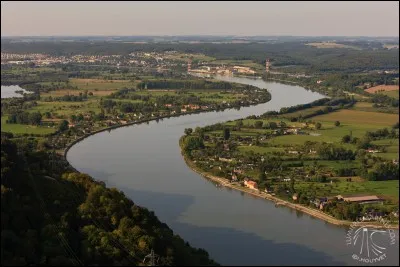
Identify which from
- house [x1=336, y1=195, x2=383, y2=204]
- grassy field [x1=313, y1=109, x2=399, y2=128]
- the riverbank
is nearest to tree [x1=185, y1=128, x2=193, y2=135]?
the riverbank

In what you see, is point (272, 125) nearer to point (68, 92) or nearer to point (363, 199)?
point (363, 199)

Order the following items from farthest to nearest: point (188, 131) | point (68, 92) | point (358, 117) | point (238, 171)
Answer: point (68, 92)
point (358, 117)
point (188, 131)
point (238, 171)

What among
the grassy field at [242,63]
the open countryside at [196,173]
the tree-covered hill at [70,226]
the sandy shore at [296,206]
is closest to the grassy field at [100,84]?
the open countryside at [196,173]

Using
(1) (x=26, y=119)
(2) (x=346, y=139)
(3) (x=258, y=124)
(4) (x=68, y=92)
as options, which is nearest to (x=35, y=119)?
(1) (x=26, y=119)

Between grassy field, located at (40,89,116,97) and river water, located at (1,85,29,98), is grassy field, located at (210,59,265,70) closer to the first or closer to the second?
grassy field, located at (40,89,116,97)

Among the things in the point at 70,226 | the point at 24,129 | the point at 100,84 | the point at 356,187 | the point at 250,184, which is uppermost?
the point at 70,226

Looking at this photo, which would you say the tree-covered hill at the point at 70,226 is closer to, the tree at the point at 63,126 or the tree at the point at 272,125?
the tree at the point at 63,126

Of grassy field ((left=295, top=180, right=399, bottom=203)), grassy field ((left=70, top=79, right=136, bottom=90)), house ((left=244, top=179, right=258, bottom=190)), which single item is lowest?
grassy field ((left=70, top=79, right=136, bottom=90))

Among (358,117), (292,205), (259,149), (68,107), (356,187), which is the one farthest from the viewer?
(68,107)
